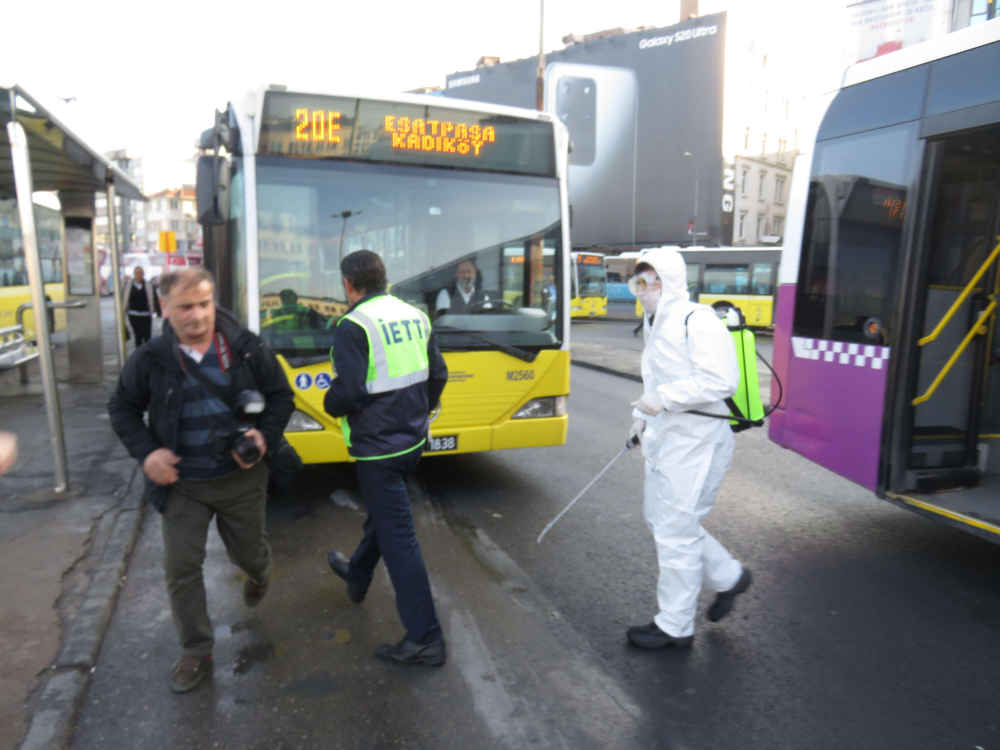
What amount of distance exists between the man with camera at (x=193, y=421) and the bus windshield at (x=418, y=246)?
2.00m

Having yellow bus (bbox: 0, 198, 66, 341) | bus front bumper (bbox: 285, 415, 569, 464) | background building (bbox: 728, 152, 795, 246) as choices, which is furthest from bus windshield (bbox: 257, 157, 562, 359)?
background building (bbox: 728, 152, 795, 246)

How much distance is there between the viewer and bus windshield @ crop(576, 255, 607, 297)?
3241 cm

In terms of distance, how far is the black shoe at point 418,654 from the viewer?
10.6 ft

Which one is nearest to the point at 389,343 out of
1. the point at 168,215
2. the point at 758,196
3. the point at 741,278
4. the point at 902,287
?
the point at 902,287

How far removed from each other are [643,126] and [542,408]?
148 feet

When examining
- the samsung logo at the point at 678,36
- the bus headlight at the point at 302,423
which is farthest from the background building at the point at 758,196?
the bus headlight at the point at 302,423

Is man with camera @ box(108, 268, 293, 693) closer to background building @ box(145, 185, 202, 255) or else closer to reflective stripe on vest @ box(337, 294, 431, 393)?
reflective stripe on vest @ box(337, 294, 431, 393)

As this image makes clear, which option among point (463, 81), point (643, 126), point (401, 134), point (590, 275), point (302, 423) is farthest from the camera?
point (463, 81)

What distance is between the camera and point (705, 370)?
3.18m

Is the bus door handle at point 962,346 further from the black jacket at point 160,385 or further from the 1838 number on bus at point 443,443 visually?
the black jacket at point 160,385

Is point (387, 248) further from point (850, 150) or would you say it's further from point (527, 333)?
point (850, 150)

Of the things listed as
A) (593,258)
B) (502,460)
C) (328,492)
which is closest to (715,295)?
(593,258)

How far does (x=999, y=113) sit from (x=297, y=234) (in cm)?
410

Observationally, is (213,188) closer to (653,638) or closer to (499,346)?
(499,346)
